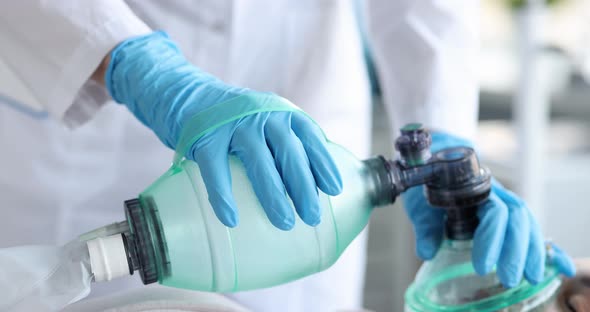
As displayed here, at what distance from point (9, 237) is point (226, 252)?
1.74ft

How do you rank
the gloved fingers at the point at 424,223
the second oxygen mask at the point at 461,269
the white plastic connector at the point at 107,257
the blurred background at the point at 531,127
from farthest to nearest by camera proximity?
the blurred background at the point at 531,127 → the gloved fingers at the point at 424,223 → the second oxygen mask at the point at 461,269 → the white plastic connector at the point at 107,257

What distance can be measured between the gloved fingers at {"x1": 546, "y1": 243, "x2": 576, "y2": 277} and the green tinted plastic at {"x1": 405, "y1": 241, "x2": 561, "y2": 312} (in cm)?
1

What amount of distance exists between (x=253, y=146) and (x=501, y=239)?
1.09 feet

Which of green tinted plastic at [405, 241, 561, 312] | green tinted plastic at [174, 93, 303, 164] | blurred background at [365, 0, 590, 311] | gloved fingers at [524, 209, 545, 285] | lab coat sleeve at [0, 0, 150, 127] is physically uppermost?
lab coat sleeve at [0, 0, 150, 127]

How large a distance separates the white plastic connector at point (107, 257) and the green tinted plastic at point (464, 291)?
35 centimetres

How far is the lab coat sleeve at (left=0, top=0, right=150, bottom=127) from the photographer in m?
0.80

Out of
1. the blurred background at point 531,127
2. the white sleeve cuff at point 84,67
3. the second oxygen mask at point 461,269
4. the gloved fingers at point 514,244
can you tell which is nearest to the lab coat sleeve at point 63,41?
the white sleeve cuff at point 84,67

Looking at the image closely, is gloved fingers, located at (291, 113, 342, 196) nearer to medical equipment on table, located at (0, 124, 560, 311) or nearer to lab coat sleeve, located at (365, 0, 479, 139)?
medical equipment on table, located at (0, 124, 560, 311)

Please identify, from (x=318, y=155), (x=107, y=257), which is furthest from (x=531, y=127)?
(x=107, y=257)

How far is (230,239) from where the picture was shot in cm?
63

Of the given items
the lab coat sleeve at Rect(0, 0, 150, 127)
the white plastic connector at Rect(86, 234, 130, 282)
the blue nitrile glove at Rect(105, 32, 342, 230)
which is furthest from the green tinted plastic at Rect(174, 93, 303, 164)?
the lab coat sleeve at Rect(0, 0, 150, 127)

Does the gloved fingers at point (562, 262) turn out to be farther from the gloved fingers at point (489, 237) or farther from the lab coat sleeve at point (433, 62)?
the lab coat sleeve at point (433, 62)

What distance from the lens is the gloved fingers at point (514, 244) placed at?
773 mm

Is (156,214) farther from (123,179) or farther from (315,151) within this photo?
(123,179)
